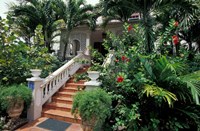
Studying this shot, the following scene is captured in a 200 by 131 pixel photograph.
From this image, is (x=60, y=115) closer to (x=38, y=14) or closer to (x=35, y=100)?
(x=35, y=100)

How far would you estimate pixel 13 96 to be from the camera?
501cm

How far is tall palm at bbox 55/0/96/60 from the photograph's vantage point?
10.4 metres

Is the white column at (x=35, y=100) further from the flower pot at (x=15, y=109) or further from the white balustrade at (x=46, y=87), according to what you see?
the flower pot at (x=15, y=109)

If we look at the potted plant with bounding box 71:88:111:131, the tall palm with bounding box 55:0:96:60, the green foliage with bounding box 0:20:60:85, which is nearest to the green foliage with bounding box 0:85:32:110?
the green foliage with bounding box 0:20:60:85

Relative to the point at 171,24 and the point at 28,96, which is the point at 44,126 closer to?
the point at 28,96

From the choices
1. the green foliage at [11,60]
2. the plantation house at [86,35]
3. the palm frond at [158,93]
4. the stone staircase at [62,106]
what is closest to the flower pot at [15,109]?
the stone staircase at [62,106]

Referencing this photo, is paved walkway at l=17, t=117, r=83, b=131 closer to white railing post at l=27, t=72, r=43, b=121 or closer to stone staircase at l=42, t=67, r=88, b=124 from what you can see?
stone staircase at l=42, t=67, r=88, b=124

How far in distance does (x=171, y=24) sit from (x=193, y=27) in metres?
5.18

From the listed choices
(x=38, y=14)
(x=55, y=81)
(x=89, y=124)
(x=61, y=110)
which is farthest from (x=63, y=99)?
(x=38, y=14)

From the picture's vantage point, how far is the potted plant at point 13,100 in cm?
493

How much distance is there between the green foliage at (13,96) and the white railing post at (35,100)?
0.24 metres

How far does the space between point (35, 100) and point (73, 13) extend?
671 centimetres

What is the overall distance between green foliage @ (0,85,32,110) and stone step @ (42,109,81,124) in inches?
31.5

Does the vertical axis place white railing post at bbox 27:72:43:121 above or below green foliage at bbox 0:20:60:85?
below
